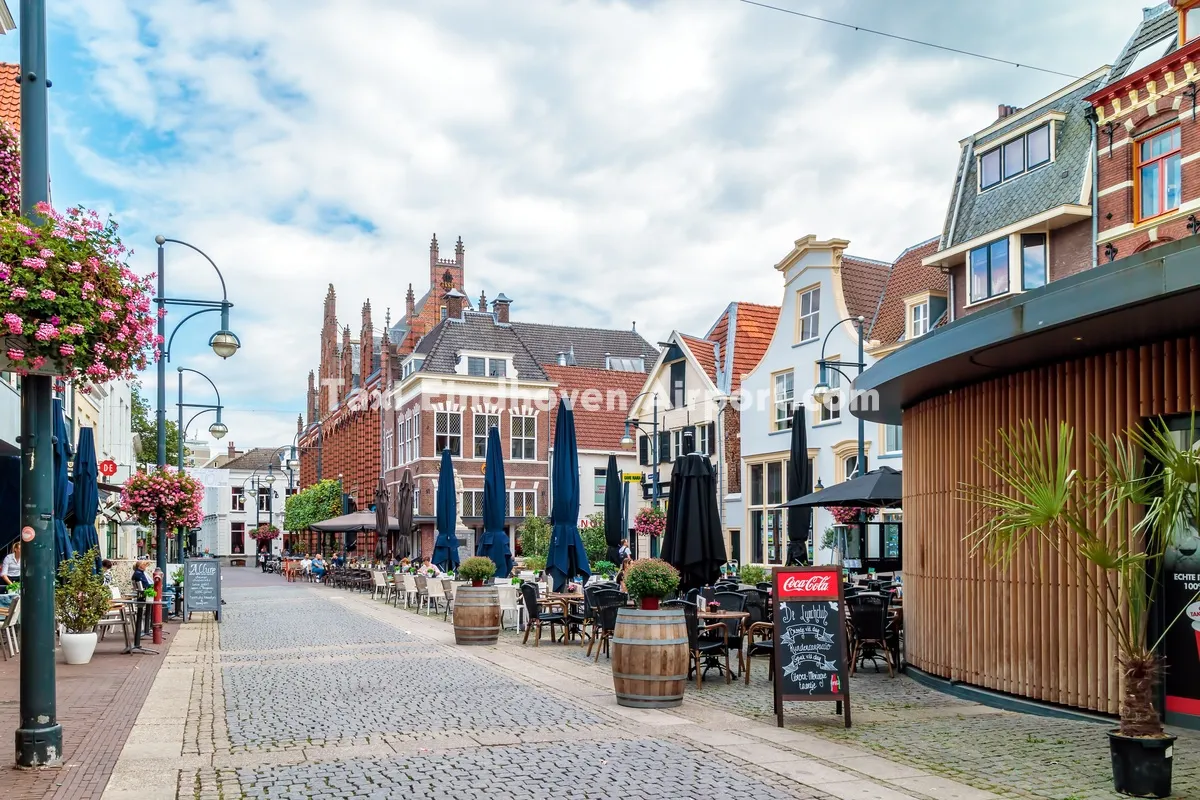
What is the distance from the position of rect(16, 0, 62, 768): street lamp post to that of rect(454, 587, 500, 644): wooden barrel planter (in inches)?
371

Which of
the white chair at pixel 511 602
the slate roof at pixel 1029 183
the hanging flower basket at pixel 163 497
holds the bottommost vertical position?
the white chair at pixel 511 602

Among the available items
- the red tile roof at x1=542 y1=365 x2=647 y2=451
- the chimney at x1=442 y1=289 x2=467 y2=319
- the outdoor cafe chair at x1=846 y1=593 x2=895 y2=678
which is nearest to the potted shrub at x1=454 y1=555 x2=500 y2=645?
the outdoor cafe chair at x1=846 y1=593 x2=895 y2=678

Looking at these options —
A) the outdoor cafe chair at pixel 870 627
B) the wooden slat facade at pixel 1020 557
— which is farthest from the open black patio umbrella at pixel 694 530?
the wooden slat facade at pixel 1020 557

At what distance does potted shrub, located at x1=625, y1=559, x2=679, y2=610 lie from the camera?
11141 millimetres

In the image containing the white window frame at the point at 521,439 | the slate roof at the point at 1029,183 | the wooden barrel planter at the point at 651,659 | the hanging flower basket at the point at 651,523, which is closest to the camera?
the wooden barrel planter at the point at 651,659

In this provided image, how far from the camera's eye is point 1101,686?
31.0ft

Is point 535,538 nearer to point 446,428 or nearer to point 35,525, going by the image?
point 446,428

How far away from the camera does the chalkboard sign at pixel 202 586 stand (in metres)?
22.4

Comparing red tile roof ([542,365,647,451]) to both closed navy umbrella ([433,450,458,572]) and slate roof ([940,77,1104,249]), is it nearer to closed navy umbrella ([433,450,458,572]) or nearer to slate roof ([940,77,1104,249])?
closed navy umbrella ([433,450,458,572])

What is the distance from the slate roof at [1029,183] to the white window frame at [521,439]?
28.0m

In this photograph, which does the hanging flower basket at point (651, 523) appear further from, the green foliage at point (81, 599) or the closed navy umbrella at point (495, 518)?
the green foliage at point (81, 599)

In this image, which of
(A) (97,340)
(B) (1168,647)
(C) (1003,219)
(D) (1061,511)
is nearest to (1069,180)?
(C) (1003,219)

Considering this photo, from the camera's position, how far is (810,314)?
3312 centimetres

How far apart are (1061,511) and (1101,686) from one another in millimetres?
3121
